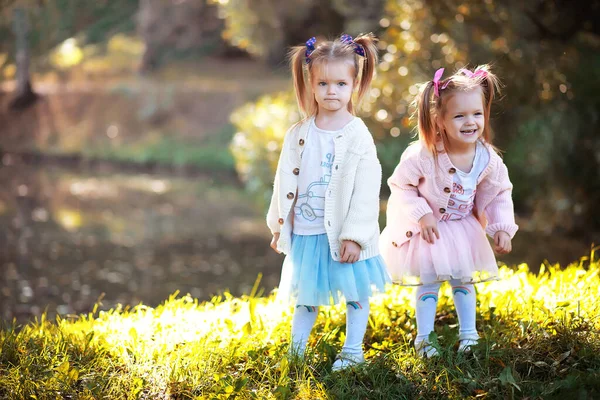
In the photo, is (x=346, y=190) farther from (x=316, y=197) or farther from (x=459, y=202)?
(x=459, y=202)

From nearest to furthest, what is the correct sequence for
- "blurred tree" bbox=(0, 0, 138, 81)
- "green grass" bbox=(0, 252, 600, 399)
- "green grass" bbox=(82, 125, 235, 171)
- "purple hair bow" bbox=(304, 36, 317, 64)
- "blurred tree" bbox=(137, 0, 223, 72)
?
"green grass" bbox=(0, 252, 600, 399) → "purple hair bow" bbox=(304, 36, 317, 64) → "green grass" bbox=(82, 125, 235, 171) → "blurred tree" bbox=(0, 0, 138, 81) → "blurred tree" bbox=(137, 0, 223, 72)

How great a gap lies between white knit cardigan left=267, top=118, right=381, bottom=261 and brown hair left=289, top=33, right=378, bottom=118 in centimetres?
12

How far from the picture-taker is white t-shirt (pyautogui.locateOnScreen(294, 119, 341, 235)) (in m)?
3.37

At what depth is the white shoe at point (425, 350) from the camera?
336cm

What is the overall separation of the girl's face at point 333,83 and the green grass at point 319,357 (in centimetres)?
97

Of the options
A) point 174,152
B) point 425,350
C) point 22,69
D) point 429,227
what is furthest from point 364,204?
point 22,69

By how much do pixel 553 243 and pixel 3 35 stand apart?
16.8 m

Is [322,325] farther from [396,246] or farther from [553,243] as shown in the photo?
[553,243]

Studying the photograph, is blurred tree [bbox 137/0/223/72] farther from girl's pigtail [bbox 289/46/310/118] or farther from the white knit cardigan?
the white knit cardigan

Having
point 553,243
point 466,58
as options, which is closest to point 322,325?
point 466,58

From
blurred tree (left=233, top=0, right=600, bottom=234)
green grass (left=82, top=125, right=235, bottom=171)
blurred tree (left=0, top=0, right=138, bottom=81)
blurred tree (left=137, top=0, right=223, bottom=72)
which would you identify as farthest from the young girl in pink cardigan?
blurred tree (left=137, top=0, right=223, bottom=72)

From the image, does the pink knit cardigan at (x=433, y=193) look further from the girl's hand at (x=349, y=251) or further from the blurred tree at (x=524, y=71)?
the blurred tree at (x=524, y=71)

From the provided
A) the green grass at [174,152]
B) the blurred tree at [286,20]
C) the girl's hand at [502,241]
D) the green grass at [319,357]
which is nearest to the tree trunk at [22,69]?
the green grass at [174,152]

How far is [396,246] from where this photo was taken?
360 centimetres
